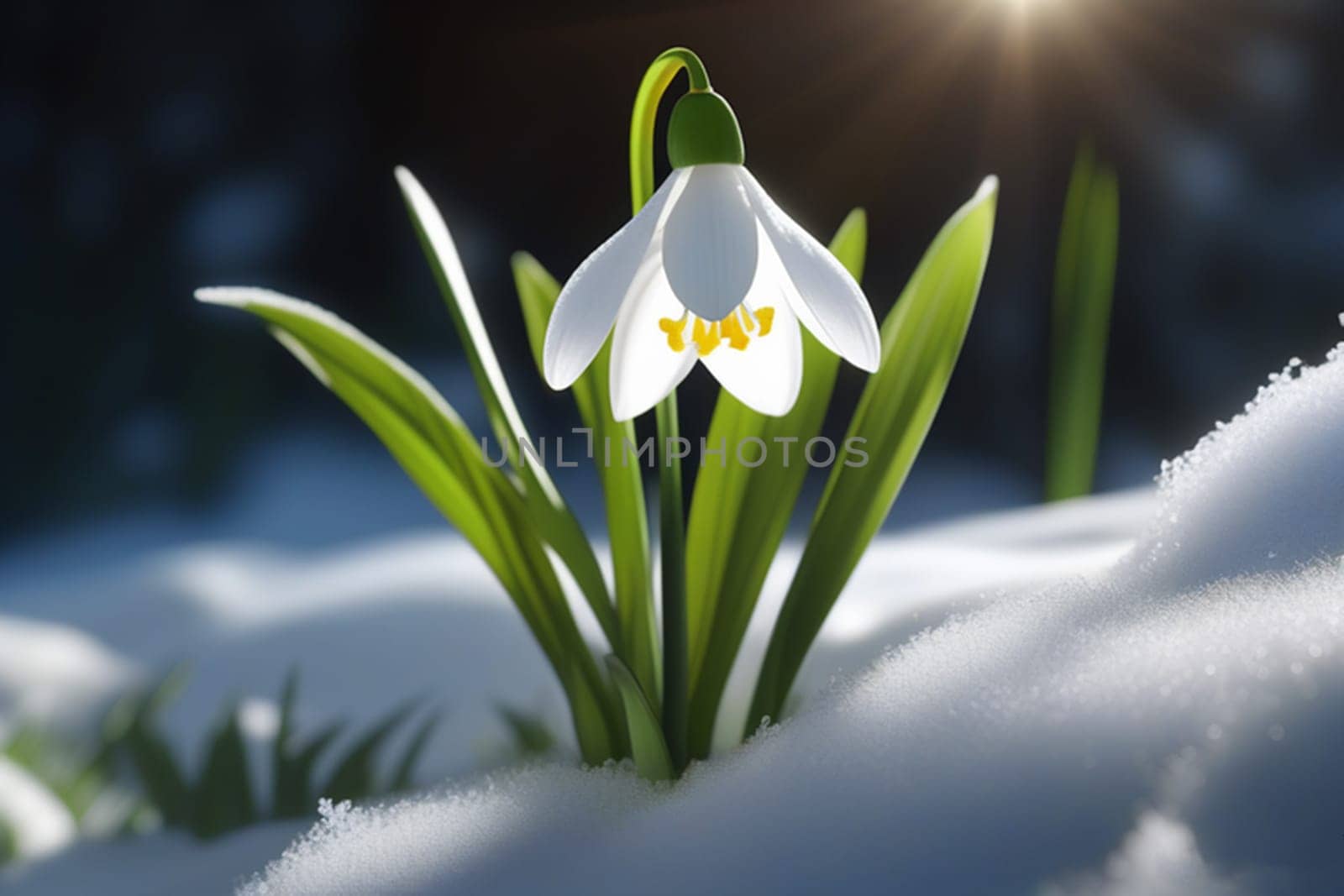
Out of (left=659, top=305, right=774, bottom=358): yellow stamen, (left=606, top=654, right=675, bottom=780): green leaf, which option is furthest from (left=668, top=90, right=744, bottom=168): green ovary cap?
(left=606, top=654, right=675, bottom=780): green leaf

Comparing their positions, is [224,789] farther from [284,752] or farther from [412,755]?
[412,755]

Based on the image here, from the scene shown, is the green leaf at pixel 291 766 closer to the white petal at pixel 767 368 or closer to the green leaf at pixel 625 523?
the green leaf at pixel 625 523

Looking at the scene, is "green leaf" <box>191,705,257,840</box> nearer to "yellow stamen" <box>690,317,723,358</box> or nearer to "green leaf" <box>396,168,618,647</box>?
"green leaf" <box>396,168,618,647</box>

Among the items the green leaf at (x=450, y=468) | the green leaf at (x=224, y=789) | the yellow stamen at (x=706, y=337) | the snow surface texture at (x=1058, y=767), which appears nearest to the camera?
the snow surface texture at (x=1058, y=767)

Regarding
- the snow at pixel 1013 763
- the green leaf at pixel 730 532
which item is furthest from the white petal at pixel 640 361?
the snow at pixel 1013 763

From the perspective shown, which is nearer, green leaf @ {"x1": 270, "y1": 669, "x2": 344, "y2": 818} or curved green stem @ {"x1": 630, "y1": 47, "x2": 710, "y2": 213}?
curved green stem @ {"x1": 630, "y1": 47, "x2": 710, "y2": 213}

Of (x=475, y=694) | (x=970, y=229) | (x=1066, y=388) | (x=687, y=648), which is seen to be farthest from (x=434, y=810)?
(x=1066, y=388)

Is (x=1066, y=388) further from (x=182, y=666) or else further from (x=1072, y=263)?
(x=182, y=666)
